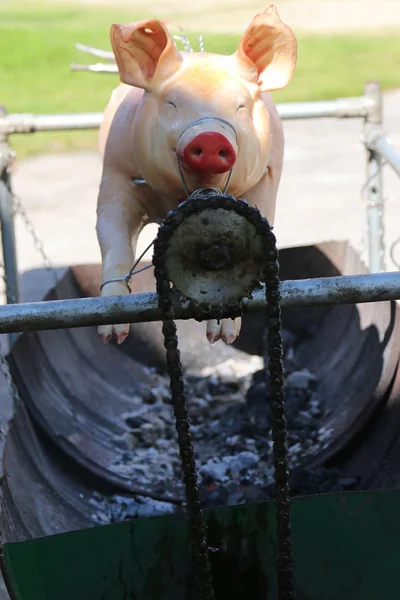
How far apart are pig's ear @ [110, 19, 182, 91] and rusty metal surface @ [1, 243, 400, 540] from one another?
830mm

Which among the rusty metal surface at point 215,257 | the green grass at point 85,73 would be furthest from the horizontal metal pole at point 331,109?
the green grass at point 85,73

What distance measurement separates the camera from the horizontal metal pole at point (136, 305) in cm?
121

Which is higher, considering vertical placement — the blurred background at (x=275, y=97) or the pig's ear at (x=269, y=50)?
the blurred background at (x=275, y=97)

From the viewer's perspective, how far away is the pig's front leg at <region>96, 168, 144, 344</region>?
A: 1800 millimetres

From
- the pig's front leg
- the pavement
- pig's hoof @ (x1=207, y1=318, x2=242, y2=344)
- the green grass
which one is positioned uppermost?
the green grass

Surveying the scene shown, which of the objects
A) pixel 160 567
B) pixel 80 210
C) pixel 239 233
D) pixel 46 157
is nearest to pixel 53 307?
pixel 239 233

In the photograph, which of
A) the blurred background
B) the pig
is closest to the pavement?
the blurred background

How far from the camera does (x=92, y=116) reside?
8.81ft

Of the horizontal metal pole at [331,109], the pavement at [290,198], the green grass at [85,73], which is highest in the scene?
the green grass at [85,73]

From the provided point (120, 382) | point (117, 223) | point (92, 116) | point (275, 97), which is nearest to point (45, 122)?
point (92, 116)

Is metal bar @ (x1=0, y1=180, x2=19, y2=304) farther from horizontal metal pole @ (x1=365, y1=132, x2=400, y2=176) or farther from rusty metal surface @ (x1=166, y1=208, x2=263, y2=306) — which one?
rusty metal surface @ (x1=166, y1=208, x2=263, y2=306)

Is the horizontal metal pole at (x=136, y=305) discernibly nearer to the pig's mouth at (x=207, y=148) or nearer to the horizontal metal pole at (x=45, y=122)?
the pig's mouth at (x=207, y=148)

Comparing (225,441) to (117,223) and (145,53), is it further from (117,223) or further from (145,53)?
(145,53)

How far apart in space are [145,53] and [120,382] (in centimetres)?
140
